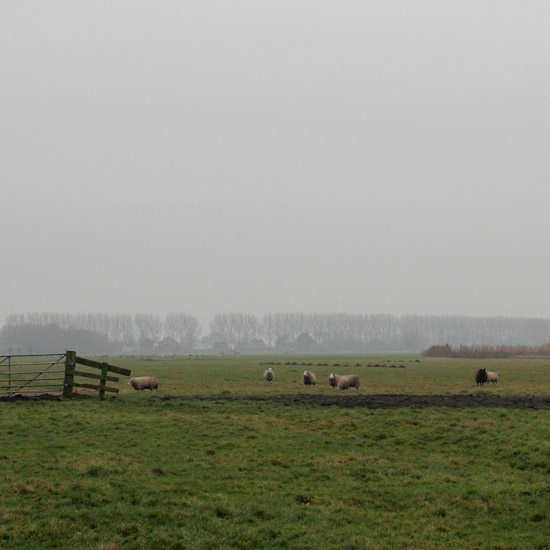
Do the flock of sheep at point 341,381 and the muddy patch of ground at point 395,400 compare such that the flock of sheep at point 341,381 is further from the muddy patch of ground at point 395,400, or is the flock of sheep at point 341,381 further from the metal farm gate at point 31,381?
the metal farm gate at point 31,381

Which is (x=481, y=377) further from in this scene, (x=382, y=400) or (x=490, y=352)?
(x=490, y=352)

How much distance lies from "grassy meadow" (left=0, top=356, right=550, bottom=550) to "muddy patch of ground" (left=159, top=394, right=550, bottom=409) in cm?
230

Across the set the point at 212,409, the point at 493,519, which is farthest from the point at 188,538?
the point at 212,409

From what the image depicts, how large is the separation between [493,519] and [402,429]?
8328 millimetres

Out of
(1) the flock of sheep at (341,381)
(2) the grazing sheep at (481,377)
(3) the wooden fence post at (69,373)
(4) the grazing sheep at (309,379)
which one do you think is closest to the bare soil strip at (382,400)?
(3) the wooden fence post at (69,373)

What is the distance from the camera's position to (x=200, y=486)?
12938 millimetres

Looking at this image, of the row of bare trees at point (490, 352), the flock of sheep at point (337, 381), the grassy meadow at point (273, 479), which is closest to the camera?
the grassy meadow at point (273, 479)

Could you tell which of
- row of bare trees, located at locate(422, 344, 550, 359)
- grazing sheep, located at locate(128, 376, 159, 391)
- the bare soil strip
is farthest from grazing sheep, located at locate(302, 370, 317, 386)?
row of bare trees, located at locate(422, 344, 550, 359)

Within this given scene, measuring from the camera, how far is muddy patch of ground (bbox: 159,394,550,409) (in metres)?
25.1

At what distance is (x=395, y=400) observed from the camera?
89.4 ft

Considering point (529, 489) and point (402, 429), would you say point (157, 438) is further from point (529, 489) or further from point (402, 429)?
point (529, 489)

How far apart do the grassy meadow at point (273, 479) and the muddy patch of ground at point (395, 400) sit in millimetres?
2300

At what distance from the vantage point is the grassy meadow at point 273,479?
10.1 m

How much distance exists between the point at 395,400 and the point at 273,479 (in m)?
14.7
